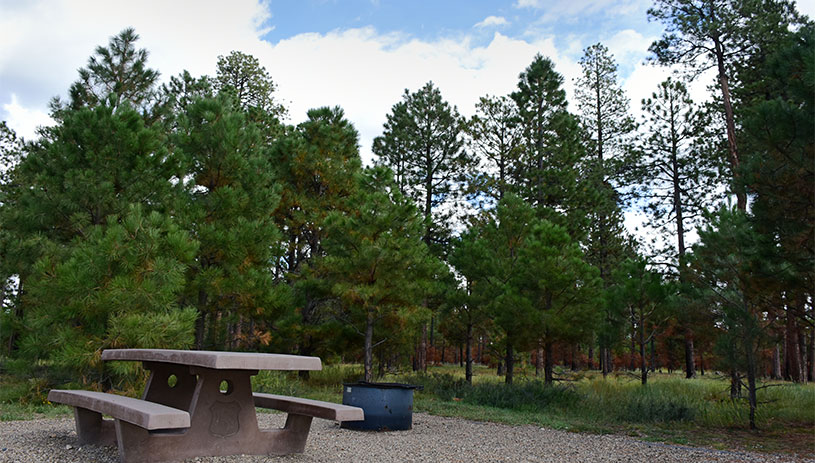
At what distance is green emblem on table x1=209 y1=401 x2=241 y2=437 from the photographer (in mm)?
3828

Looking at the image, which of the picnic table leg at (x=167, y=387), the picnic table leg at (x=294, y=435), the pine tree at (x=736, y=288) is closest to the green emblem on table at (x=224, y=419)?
the picnic table leg at (x=294, y=435)

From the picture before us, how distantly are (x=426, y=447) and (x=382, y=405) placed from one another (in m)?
1.37

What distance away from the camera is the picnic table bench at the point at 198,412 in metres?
3.33

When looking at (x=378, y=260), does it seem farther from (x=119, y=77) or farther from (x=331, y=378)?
(x=119, y=77)

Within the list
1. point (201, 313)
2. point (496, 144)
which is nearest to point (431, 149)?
point (496, 144)

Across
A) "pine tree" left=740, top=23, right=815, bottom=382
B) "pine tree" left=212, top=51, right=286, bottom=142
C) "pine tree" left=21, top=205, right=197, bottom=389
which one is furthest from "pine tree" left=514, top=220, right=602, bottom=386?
"pine tree" left=212, top=51, right=286, bottom=142

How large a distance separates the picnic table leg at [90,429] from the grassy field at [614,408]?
2.48 metres

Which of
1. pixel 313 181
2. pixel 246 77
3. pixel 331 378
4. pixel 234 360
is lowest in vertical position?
pixel 331 378

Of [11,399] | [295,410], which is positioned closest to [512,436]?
[295,410]

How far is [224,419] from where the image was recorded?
3891 millimetres

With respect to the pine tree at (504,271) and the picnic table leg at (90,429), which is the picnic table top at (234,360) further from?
the pine tree at (504,271)

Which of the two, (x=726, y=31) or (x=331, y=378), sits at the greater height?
(x=726, y=31)

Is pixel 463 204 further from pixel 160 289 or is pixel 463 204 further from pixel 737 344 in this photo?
pixel 160 289

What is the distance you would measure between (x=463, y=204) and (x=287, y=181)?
33.4ft
